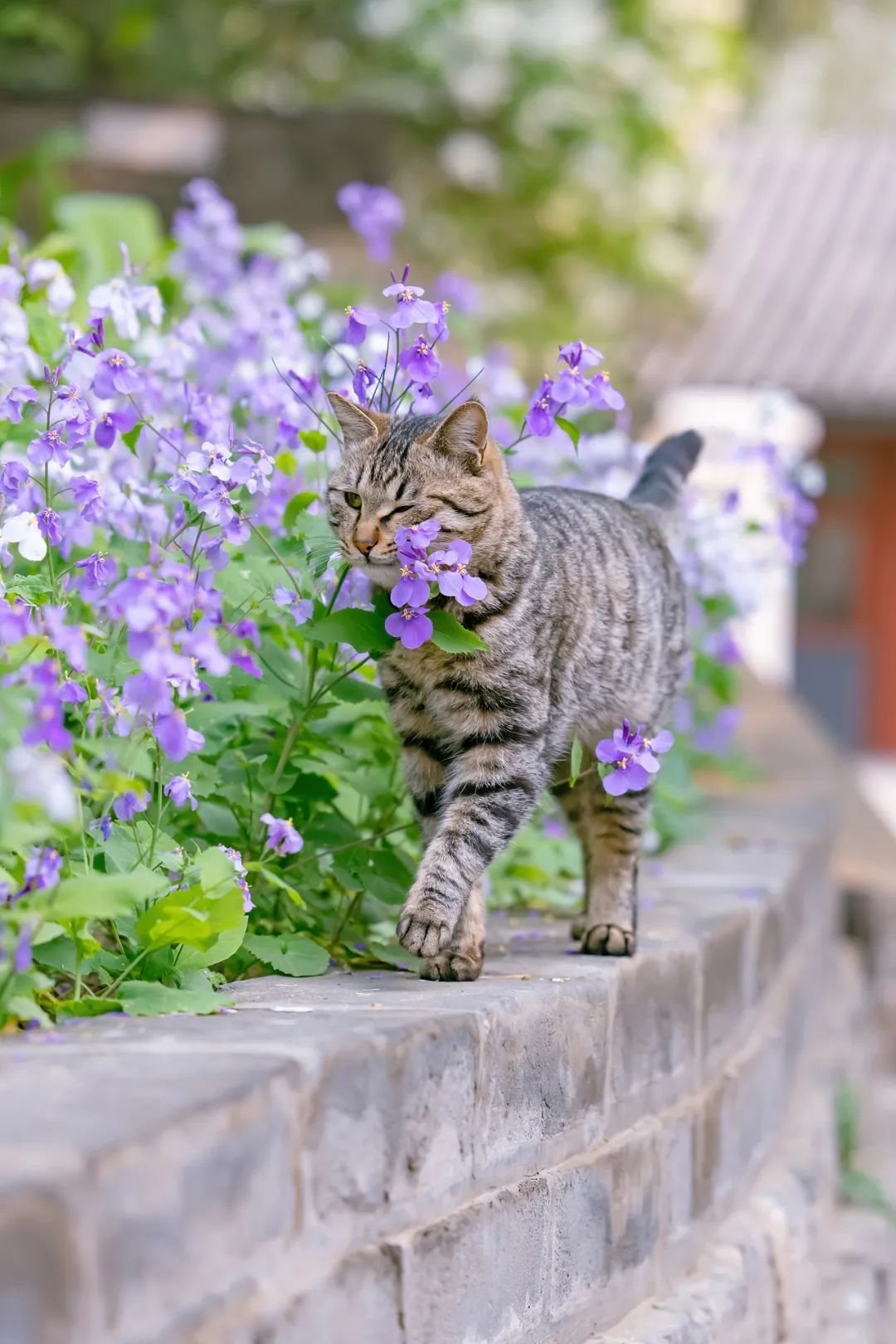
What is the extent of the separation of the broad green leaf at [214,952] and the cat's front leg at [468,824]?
31 centimetres

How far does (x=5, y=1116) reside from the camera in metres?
1.63

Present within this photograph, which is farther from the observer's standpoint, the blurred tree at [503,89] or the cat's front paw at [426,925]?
the blurred tree at [503,89]

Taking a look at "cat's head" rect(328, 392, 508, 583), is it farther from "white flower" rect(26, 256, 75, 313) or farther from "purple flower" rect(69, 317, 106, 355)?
"white flower" rect(26, 256, 75, 313)

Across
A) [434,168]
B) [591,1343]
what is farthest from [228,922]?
[434,168]

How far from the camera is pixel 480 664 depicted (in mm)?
2678

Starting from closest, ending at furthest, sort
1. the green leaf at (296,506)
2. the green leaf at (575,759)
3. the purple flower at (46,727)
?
the purple flower at (46,727)
the green leaf at (575,759)
the green leaf at (296,506)

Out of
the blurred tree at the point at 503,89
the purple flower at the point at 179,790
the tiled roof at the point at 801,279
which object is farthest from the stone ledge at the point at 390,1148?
the tiled roof at the point at 801,279

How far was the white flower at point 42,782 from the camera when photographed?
1.51 meters

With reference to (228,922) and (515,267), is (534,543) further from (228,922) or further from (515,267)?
(515,267)

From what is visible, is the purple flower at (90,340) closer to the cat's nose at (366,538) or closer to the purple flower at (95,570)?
the purple flower at (95,570)

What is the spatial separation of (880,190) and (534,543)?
50.9ft

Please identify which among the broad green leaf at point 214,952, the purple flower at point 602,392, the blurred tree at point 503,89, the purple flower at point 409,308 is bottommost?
the broad green leaf at point 214,952

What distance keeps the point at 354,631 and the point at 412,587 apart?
14 centimetres

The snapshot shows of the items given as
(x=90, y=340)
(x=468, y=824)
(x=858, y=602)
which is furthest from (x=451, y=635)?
(x=858, y=602)
